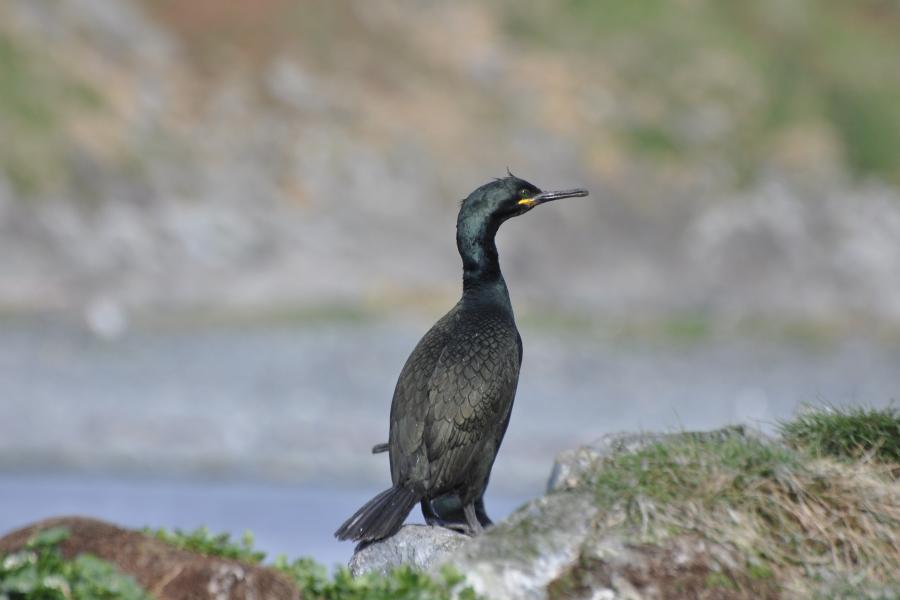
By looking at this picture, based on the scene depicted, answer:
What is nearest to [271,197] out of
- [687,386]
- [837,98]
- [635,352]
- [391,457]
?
[635,352]

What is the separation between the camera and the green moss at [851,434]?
7.85m

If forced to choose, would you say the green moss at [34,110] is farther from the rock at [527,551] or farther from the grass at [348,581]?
the rock at [527,551]

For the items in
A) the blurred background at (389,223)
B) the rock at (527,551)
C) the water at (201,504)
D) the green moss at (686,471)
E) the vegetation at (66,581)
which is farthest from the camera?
the blurred background at (389,223)

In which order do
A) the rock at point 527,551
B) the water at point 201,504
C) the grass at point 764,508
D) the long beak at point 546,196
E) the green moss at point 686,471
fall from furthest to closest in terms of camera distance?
the water at point 201,504 → the long beak at point 546,196 → the green moss at point 686,471 → the grass at point 764,508 → the rock at point 527,551

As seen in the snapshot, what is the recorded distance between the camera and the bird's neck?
9.29 meters

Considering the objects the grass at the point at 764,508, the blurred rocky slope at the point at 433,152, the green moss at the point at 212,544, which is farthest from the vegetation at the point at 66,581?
the blurred rocky slope at the point at 433,152

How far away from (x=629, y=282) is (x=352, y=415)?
55.7 feet

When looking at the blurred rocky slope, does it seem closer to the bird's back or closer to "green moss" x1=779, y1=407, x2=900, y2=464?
the bird's back

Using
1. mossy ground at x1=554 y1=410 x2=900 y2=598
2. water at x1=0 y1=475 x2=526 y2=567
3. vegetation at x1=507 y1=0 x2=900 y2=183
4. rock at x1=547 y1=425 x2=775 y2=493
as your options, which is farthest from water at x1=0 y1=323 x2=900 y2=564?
vegetation at x1=507 y1=0 x2=900 y2=183

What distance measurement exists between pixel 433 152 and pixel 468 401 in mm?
36736

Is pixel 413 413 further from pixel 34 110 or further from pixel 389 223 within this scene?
pixel 34 110

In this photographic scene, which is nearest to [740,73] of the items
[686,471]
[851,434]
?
[851,434]

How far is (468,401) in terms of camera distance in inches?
333

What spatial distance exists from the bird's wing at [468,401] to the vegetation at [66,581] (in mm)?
2596
